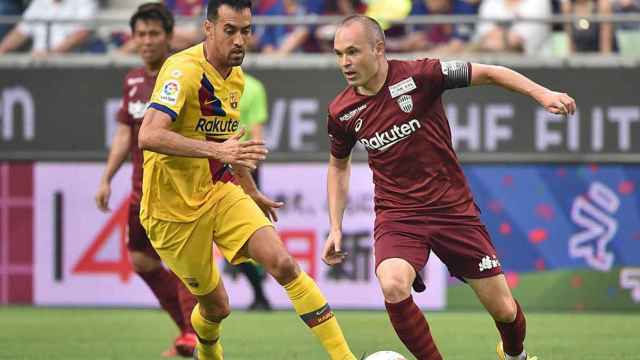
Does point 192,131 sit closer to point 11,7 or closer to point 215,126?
point 215,126

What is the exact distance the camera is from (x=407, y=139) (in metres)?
7.80

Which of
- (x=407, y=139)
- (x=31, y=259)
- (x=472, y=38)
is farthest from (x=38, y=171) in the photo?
(x=407, y=139)

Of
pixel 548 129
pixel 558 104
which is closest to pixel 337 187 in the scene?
pixel 558 104

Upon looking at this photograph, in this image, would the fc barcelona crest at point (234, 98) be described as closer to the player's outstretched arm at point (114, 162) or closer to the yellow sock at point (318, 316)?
the yellow sock at point (318, 316)

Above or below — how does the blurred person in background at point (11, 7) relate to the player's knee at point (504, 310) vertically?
below

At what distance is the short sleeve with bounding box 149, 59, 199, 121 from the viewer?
305 inches

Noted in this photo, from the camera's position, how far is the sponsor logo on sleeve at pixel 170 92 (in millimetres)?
7762

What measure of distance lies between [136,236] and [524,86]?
3917mm

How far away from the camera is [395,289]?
7.41 metres

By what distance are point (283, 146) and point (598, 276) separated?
139 inches

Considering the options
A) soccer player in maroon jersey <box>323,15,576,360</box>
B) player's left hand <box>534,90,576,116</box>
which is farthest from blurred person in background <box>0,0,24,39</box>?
player's left hand <box>534,90,576,116</box>

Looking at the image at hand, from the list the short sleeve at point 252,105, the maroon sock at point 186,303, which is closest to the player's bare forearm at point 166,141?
the maroon sock at point 186,303

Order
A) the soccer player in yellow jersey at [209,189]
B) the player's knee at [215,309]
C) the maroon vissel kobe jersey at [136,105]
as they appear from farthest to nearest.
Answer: the maroon vissel kobe jersey at [136,105]
the player's knee at [215,309]
the soccer player in yellow jersey at [209,189]

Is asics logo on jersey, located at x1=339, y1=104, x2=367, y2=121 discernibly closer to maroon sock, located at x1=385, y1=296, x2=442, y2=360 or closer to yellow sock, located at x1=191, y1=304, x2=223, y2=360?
maroon sock, located at x1=385, y1=296, x2=442, y2=360
